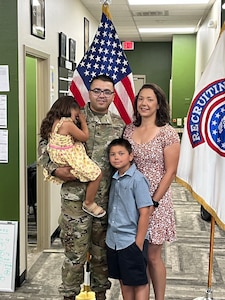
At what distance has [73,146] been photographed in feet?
7.87

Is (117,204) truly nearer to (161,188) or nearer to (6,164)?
(161,188)

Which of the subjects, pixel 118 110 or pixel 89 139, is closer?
pixel 89 139

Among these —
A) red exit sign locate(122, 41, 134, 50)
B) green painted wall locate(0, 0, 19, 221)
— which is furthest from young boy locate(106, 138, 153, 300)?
red exit sign locate(122, 41, 134, 50)

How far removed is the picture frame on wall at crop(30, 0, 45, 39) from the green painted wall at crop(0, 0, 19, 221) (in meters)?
0.39

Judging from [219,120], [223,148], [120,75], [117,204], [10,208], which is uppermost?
[120,75]

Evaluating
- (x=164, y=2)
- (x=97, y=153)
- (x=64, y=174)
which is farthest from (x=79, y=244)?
(x=164, y=2)

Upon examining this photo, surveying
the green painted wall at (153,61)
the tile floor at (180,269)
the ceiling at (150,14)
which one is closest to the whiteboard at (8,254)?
the tile floor at (180,269)

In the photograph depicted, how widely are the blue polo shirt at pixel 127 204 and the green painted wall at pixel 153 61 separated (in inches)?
360

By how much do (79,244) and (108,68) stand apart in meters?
1.37

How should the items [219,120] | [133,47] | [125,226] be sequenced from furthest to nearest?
[133,47] → [219,120] → [125,226]

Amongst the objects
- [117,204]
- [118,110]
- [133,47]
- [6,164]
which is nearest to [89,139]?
[117,204]

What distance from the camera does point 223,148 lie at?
8.46ft

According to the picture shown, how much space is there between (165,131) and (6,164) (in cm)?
144

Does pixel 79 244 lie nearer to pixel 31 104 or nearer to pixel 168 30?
pixel 31 104
